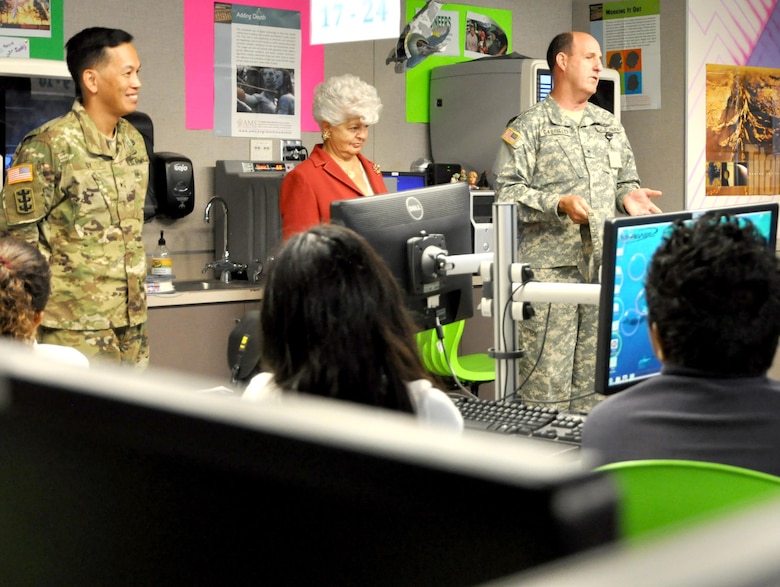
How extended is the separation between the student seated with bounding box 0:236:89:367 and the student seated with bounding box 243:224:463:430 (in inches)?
26.2

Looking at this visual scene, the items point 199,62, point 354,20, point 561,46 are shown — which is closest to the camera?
point 561,46

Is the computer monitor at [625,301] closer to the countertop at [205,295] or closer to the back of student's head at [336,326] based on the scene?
the back of student's head at [336,326]

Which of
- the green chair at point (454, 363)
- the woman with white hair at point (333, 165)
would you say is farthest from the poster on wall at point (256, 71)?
the green chair at point (454, 363)

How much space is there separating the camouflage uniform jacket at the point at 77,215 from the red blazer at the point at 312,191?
48cm

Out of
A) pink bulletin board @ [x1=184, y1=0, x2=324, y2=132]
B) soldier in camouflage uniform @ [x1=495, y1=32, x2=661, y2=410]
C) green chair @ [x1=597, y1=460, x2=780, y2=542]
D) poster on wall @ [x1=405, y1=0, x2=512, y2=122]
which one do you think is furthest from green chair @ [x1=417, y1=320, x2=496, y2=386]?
green chair @ [x1=597, y1=460, x2=780, y2=542]

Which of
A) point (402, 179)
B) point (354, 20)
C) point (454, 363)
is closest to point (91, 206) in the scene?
point (354, 20)

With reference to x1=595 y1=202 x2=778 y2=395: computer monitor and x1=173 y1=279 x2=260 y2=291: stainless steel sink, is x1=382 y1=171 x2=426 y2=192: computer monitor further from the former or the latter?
x1=595 y1=202 x2=778 y2=395: computer monitor

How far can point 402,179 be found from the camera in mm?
4586

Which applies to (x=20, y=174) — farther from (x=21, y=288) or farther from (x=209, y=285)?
(x=209, y=285)

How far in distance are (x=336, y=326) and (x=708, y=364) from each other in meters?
0.50

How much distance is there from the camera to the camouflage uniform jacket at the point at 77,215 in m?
2.79

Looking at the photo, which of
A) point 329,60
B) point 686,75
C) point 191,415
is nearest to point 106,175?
point 329,60

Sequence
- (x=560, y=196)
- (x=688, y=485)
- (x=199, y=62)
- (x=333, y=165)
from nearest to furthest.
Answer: (x=688, y=485) < (x=560, y=196) < (x=333, y=165) < (x=199, y=62)

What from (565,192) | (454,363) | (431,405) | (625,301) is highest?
(565,192)
